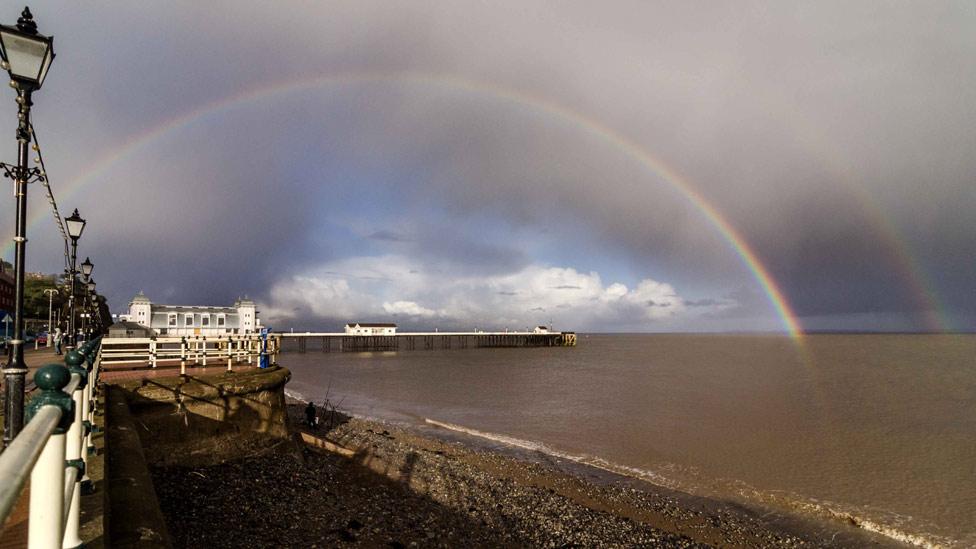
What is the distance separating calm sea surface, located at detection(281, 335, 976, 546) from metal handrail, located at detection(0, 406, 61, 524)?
17688mm

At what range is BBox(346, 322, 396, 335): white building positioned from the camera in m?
110

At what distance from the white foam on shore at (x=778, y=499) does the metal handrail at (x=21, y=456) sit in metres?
17.4

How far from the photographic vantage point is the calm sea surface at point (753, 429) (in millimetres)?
15812

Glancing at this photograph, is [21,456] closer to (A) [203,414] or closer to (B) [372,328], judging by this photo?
(A) [203,414]

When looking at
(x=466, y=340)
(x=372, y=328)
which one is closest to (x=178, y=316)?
(x=372, y=328)

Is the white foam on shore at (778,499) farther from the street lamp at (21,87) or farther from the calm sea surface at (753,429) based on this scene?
the street lamp at (21,87)

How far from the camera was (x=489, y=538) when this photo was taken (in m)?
10.7

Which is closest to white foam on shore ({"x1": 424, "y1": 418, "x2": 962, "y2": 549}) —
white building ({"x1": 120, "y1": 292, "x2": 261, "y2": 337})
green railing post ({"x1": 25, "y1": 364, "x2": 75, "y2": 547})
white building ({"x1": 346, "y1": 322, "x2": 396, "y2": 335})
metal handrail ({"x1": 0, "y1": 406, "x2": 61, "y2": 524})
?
green railing post ({"x1": 25, "y1": 364, "x2": 75, "y2": 547})

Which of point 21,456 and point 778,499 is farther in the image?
point 778,499

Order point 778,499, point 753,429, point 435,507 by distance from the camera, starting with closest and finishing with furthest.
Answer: point 435,507, point 778,499, point 753,429

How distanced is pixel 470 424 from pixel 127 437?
20723mm

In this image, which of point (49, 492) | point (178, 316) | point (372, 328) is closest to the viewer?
point (49, 492)

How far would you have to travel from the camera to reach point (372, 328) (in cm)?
11100

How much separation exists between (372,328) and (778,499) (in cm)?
10191
